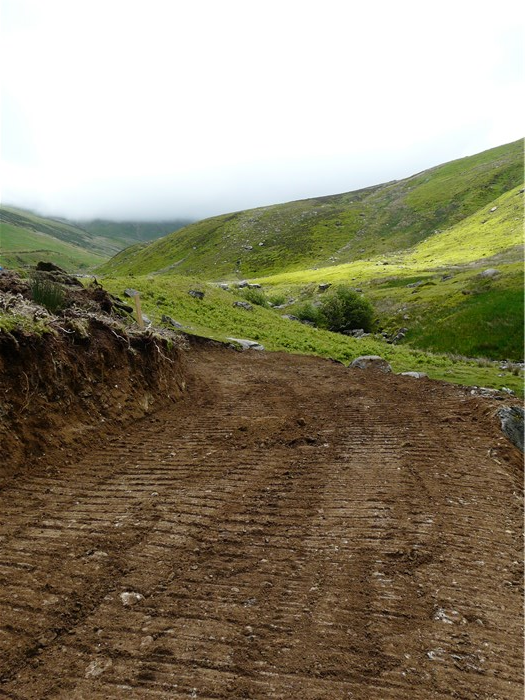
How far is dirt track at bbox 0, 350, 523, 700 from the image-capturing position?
4.49 metres

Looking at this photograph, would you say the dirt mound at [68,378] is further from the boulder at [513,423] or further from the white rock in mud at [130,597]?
the boulder at [513,423]

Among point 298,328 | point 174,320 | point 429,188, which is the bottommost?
point 298,328

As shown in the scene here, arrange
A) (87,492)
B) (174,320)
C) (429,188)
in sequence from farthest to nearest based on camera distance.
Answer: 1. (429,188)
2. (174,320)
3. (87,492)

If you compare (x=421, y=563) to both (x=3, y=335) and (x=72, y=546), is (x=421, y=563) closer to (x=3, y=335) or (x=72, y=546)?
(x=72, y=546)

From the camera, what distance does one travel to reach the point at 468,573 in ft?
20.7

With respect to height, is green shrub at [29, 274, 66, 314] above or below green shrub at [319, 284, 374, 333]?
above

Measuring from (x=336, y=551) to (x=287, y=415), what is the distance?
7.21 m

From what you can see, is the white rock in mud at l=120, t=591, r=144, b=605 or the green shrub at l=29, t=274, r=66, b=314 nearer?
the white rock in mud at l=120, t=591, r=144, b=605

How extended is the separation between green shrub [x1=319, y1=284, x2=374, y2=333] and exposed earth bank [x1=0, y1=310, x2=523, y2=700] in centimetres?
3654

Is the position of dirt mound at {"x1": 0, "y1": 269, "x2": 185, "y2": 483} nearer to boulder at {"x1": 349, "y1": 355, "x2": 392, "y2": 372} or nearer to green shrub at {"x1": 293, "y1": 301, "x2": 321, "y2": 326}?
boulder at {"x1": 349, "y1": 355, "x2": 392, "y2": 372}

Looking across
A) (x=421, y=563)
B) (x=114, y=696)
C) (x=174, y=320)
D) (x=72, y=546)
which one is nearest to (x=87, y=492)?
(x=72, y=546)

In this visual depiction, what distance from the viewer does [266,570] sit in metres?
6.14

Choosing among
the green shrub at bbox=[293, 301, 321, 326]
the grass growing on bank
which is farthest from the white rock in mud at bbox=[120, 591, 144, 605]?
the green shrub at bbox=[293, 301, 321, 326]

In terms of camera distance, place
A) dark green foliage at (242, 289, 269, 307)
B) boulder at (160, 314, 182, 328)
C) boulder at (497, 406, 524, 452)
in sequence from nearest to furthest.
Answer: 1. boulder at (497, 406, 524, 452)
2. boulder at (160, 314, 182, 328)
3. dark green foliage at (242, 289, 269, 307)
